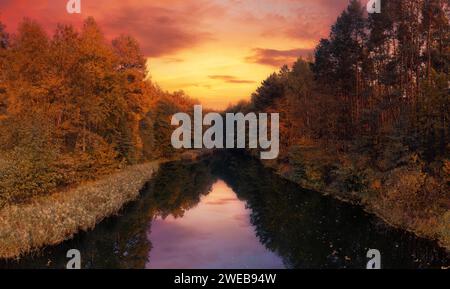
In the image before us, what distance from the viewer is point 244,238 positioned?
2528 cm

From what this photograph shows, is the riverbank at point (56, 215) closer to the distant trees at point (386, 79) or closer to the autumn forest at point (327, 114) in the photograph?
the autumn forest at point (327, 114)

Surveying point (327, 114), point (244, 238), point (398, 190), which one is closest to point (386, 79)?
point (327, 114)

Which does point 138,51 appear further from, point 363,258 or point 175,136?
point 363,258

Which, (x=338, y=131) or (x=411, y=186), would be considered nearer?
(x=411, y=186)

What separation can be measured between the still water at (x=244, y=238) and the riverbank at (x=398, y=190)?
2.74ft

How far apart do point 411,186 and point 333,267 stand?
28.3 ft

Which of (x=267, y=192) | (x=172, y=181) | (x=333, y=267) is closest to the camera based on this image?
(x=333, y=267)

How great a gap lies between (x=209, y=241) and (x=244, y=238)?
6.68 feet

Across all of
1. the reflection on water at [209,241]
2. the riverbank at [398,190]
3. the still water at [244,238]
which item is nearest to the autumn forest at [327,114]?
the riverbank at [398,190]

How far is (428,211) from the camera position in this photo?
23.6 meters

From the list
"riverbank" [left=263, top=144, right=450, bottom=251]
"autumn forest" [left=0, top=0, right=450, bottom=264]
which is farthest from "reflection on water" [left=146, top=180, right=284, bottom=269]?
"riverbank" [left=263, top=144, right=450, bottom=251]

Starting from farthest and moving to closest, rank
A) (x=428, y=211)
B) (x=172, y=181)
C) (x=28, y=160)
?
(x=172, y=181) < (x=28, y=160) < (x=428, y=211)

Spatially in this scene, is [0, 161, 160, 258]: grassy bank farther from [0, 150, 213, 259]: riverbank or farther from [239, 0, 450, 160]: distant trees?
[239, 0, 450, 160]: distant trees
